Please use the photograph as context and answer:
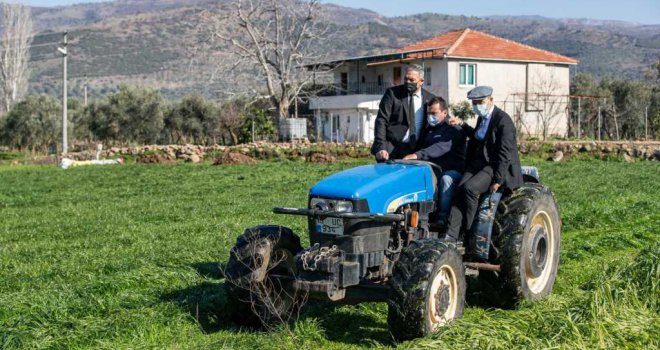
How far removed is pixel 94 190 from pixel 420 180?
19.3 m

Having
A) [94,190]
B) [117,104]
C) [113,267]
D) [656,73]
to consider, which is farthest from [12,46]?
[113,267]

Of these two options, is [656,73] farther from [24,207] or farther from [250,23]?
[24,207]

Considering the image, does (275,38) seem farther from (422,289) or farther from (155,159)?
(422,289)

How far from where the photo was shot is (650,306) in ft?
28.0

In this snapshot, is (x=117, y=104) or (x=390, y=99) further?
(x=117, y=104)

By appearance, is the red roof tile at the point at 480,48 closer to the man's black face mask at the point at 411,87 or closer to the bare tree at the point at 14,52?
the bare tree at the point at 14,52

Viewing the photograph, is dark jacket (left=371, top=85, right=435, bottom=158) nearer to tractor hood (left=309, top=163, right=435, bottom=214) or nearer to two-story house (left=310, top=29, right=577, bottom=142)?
tractor hood (left=309, top=163, right=435, bottom=214)

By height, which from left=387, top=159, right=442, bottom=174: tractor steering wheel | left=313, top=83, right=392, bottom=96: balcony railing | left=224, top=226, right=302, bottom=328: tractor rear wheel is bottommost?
left=224, top=226, right=302, bottom=328: tractor rear wheel

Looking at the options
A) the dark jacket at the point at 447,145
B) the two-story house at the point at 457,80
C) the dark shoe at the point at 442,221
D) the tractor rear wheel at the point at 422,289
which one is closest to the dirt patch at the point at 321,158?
the two-story house at the point at 457,80

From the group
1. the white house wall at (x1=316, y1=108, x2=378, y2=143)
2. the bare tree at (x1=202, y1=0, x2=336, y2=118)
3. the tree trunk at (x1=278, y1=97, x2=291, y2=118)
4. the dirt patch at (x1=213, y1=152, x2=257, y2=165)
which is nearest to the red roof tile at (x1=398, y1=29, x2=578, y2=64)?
the white house wall at (x1=316, y1=108, x2=378, y2=143)

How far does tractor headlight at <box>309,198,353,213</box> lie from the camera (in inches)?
325

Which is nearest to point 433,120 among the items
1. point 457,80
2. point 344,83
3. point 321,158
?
point 321,158

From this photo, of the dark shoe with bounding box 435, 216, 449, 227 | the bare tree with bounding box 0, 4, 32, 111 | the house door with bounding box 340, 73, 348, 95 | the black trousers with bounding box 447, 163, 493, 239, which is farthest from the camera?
the bare tree with bounding box 0, 4, 32, 111

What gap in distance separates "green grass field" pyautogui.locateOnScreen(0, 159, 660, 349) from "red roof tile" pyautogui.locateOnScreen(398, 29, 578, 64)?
3993 centimetres
